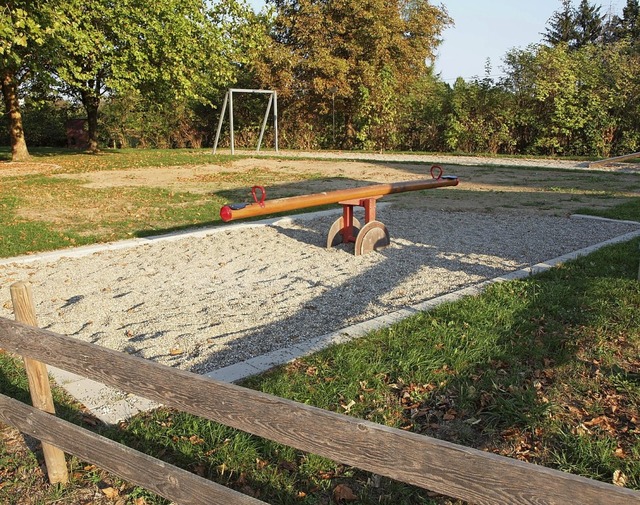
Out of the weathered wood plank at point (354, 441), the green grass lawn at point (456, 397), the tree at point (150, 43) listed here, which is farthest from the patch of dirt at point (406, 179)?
the weathered wood plank at point (354, 441)

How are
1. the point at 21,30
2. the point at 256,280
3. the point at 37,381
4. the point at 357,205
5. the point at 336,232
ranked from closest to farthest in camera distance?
the point at 37,381
the point at 256,280
the point at 357,205
the point at 336,232
the point at 21,30

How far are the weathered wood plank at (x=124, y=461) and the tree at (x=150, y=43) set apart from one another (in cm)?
1414

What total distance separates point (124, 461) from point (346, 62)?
2687cm

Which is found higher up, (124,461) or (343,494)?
(124,461)

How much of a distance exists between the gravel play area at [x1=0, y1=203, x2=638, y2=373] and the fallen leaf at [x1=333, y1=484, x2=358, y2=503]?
1555mm

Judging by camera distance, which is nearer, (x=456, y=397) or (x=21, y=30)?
(x=456, y=397)

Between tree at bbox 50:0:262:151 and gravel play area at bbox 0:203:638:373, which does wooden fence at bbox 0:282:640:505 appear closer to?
gravel play area at bbox 0:203:638:373

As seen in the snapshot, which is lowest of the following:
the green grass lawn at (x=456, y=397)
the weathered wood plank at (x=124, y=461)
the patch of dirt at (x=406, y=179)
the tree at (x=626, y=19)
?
the green grass lawn at (x=456, y=397)

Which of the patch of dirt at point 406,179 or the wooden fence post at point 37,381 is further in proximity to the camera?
the patch of dirt at point 406,179

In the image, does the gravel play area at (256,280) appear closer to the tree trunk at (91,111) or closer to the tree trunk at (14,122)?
the tree trunk at (14,122)

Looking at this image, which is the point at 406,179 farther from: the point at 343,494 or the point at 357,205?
the point at 343,494

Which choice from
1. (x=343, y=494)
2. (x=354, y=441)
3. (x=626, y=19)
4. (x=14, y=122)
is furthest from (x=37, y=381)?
(x=626, y=19)

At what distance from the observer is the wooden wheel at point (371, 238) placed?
283 inches

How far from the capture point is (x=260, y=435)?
77.0 inches
